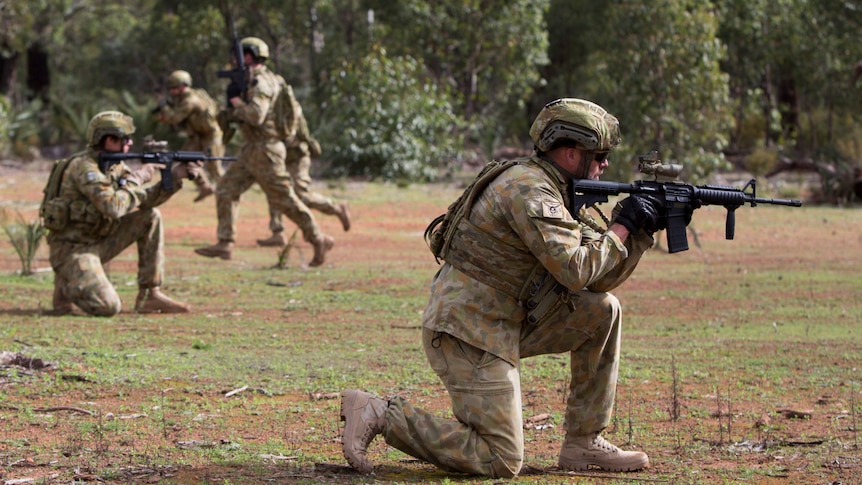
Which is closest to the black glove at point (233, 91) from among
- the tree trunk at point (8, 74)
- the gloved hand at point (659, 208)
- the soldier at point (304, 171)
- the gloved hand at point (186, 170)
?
the soldier at point (304, 171)

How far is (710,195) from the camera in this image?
5.48 metres

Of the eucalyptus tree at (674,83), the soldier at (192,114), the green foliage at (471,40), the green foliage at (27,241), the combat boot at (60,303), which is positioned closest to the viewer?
the combat boot at (60,303)

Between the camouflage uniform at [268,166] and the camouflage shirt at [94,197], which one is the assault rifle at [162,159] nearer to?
the camouflage shirt at [94,197]

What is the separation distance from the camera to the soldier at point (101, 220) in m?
9.21

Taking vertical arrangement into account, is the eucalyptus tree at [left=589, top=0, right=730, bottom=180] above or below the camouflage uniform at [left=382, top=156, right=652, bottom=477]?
above

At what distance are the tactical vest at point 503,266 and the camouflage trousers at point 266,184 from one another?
749 centimetres

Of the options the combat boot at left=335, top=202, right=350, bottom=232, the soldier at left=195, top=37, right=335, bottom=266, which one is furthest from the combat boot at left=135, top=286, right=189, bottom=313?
the combat boot at left=335, top=202, right=350, bottom=232

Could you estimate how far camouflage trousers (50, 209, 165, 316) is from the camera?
945 centimetres

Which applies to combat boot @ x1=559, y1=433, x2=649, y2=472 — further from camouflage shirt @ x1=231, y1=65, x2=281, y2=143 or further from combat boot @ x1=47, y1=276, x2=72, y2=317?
camouflage shirt @ x1=231, y1=65, x2=281, y2=143

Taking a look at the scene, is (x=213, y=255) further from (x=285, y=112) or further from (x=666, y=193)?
(x=666, y=193)

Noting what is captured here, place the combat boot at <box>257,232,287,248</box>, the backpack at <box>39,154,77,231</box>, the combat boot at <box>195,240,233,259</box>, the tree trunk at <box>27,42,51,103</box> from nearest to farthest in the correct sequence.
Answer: the backpack at <box>39,154,77,231</box> < the combat boot at <box>195,240,233,259</box> < the combat boot at <box>257,232,287,248</box> < the tree trunk at <box>27,42,51,103</box>

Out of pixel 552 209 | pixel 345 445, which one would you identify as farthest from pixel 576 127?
pixel 345 445

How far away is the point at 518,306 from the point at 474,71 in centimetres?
2108

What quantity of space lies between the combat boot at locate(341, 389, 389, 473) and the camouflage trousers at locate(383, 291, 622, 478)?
5 centimetres
